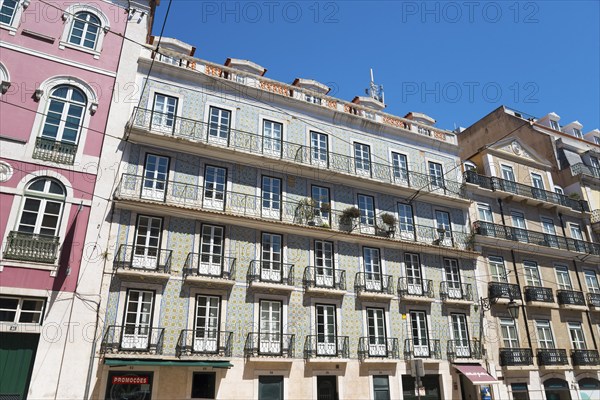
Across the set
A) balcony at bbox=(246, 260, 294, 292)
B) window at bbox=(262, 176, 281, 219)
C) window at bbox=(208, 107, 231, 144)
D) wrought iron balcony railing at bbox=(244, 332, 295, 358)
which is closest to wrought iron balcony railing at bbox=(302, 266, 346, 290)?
balcony at bbox=(246, 260, 294, 292)

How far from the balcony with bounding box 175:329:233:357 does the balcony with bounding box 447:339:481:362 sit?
34.8 feet

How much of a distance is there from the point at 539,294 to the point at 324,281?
12948 mm

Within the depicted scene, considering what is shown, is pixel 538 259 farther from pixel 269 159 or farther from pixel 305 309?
pixel 269 159

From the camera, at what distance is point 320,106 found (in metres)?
22.3

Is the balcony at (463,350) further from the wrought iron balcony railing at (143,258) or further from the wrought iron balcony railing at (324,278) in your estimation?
the wrought iron balcony railing at (143,258)

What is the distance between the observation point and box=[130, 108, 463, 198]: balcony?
1811 centimetres

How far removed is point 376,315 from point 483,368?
19.8ft

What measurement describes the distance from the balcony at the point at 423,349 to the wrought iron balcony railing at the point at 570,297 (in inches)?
364

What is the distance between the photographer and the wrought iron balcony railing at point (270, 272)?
1781cm

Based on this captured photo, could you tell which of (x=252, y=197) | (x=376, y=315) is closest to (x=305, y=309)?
(x=376, y=315)

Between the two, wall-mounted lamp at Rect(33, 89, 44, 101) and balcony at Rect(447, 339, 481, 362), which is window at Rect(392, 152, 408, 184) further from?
wall-mounted lamp at Rect(33, 89, 44, 101)

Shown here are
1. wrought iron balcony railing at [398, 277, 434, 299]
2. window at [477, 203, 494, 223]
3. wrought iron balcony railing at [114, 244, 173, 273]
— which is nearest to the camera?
wrought iron balcony railing at [114, 244, 173, 273]

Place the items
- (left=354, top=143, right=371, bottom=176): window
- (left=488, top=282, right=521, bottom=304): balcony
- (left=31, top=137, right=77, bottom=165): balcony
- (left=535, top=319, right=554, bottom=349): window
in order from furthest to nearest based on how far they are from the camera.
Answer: (left=535, top=319, right=554, bottom=349): window → (left=488, top=282, right=521, bottom=304): balcony → (left=354, top=143, right=371, bottom=176): window → (left=31, top=137, right=77, bottom=165): balcony

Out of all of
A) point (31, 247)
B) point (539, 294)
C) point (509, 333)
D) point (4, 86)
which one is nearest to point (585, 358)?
point (539, 294)
